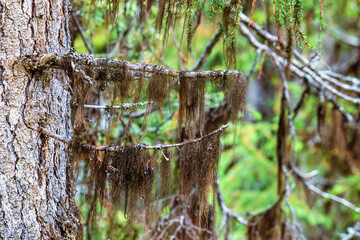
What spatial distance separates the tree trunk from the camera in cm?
182

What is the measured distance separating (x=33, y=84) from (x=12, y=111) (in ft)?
0.56

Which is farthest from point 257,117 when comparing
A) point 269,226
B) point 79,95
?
point 79,95

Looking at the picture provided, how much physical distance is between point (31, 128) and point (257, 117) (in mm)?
2780

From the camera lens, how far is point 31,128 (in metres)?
1.87

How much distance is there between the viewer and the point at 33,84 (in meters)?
1.88

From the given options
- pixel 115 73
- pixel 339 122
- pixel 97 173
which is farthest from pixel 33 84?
pixel 339 122

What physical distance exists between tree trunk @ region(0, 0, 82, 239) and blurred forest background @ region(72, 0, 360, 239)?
358 mm

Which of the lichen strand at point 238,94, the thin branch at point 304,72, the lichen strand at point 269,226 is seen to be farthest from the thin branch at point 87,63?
the lichen strand at point 269,226

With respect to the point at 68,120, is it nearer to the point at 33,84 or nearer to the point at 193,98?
the point at 33,84

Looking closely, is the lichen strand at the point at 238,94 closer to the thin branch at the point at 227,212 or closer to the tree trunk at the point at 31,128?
the tree trunk at the point at 31,128

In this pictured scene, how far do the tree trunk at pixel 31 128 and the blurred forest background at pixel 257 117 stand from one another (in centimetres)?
36

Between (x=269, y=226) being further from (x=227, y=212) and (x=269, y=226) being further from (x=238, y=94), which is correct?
(x=238, y=94)

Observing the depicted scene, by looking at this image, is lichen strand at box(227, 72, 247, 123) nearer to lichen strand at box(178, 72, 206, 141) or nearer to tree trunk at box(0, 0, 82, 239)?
lichen strand at box(178, 72, 206, 141)

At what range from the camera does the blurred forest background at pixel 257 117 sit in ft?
10.1
